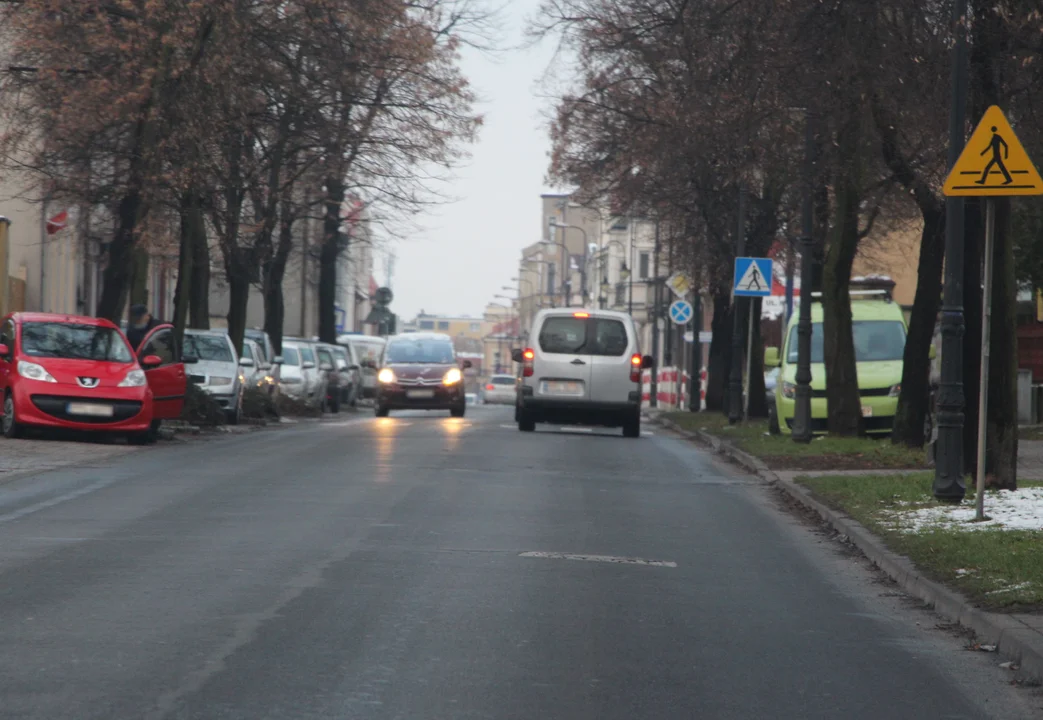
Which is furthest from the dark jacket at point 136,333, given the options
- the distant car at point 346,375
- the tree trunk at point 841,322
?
the distant car at point 346,375

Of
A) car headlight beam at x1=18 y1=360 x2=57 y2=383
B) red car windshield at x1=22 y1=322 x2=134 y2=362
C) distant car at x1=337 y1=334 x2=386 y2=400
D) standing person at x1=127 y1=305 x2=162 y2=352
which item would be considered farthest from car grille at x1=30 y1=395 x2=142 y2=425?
distant car at x1=337 y1=334 x2=386 y2=400

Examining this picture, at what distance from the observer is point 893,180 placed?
2006 centimetres

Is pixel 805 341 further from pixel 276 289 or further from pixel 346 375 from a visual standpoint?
pixel 346 375

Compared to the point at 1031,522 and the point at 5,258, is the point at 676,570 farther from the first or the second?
the point at 5,258

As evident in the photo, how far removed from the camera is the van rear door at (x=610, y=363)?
29891 millimetres

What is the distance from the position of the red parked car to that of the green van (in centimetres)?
917

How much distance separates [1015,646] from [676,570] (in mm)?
3266

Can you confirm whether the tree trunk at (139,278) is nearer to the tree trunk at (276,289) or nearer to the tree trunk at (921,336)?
the tree trunk at (276,289)

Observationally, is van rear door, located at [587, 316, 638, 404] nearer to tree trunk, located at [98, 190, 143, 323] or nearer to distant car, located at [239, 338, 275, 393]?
distant car, located at [239, 338, 275, 393]

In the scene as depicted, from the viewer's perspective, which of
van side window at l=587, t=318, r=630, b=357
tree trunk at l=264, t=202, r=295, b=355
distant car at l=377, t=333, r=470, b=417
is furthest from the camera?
tree trunk at l=264, t=202, r=295, b=355

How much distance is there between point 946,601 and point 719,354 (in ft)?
107

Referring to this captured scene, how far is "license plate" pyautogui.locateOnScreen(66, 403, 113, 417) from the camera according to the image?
22.0 meters

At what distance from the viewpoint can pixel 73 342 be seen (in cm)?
2308

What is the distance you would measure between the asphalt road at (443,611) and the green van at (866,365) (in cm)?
1022
